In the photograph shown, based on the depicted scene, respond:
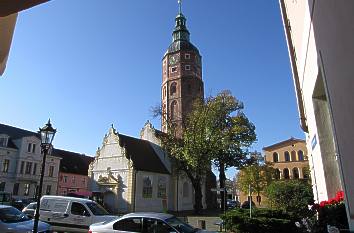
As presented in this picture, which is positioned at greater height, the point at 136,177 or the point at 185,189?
the point at 136,177

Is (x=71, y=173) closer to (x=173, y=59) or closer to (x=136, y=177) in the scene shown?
(x=136, y=177)

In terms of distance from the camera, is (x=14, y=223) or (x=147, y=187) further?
(x=147, y=187)

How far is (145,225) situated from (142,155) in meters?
34.4

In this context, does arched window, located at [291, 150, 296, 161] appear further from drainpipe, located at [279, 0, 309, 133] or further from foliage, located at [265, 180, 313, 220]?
drainpipe, located at [279, 0, 309, 133]

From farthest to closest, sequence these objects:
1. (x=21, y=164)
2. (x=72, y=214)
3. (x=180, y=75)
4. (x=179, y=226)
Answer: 1. (x=180, y=75)
2. (x=21, y=164)
3. (x=72, y=214)
4. (x=179, y=226)

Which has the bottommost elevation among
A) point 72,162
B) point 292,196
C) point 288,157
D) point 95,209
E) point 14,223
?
point 14,223

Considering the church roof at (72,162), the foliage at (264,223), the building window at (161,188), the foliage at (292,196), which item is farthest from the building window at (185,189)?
the foliage at (292,196)

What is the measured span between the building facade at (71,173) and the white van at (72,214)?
40.5 m

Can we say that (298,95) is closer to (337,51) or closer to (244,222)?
(244,222)

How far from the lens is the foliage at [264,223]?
1459 cm

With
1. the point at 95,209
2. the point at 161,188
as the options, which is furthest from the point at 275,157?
the point at 95,209

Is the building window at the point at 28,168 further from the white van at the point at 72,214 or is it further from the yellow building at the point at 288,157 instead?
the yellow building at the point at 288,157

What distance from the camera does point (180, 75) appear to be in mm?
59281

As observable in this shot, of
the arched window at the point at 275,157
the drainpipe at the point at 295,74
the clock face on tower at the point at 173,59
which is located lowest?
the drainpipe at the point at 295,74
